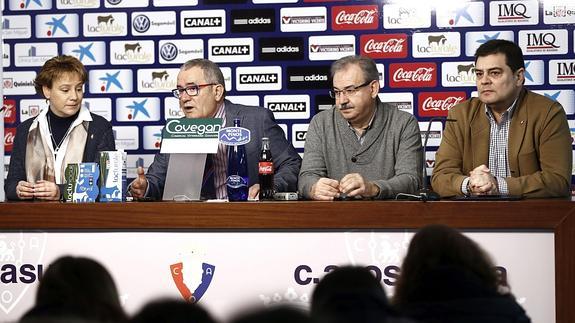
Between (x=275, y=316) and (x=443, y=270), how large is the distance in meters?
0.72

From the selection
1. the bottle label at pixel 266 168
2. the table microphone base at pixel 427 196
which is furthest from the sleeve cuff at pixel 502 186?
the bottle label at pixel 266 168

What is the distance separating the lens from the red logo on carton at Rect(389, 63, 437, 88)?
16.9 feet

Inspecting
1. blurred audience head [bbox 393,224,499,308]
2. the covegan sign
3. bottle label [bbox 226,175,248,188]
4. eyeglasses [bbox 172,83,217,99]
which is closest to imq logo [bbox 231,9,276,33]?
eyeglasses [bbox 172,83,217,99]

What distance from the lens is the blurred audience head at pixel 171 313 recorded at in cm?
110

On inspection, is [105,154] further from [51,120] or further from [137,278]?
[51,120]

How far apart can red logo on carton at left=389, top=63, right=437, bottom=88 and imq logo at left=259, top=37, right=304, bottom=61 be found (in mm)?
547

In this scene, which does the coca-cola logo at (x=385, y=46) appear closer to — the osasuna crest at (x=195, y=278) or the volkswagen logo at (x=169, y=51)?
the volkswagen logo at (x=169, y=51)

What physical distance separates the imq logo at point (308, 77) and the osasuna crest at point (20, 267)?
87.8 inches

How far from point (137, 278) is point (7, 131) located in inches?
102

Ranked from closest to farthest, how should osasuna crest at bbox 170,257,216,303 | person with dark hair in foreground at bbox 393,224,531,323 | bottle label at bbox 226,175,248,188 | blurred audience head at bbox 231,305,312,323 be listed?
blurred audience head at bbox 231,305,312,323
person with dark hair in foreground at bbox 393,224,531,323
osasuna crest at bbox 170,257,216,303
bottle label at bbox 226,175,248,188

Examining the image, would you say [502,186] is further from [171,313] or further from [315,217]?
[171,313]

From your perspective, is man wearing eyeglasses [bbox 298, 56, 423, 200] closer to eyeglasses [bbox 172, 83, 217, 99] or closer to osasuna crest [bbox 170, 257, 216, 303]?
eyeglasses [bbox 172, 83, 217, 99]

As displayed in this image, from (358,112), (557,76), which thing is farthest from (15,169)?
(557,76)

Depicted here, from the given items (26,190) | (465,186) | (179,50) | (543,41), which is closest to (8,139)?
(179,50)
